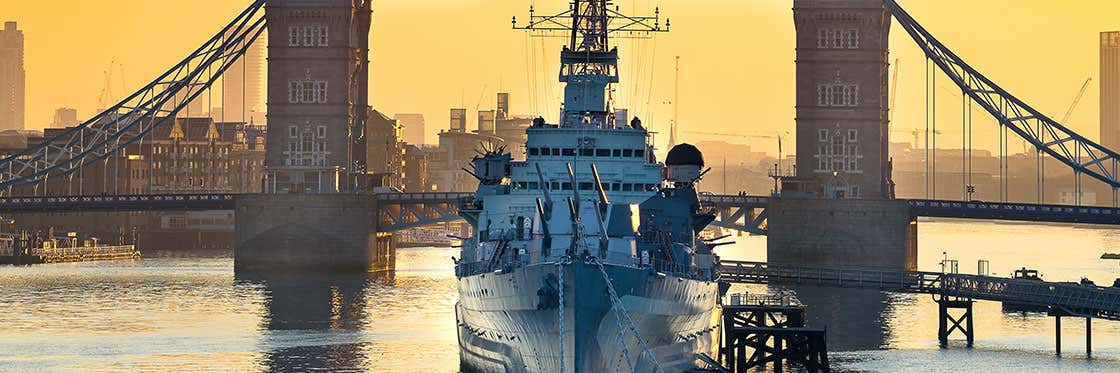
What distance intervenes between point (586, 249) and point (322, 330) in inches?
2126

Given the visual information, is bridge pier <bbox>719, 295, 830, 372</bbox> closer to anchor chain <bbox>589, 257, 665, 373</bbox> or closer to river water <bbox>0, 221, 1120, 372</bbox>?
river water <bbox>0, 221, 1120, 372</bbox>

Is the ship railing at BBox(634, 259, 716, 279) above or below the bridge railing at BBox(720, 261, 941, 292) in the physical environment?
above

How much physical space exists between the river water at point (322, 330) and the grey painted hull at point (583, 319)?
53.1 feet

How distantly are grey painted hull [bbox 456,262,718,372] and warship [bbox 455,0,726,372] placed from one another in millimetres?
72

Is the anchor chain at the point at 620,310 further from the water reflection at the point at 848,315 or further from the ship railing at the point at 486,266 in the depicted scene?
the water reflection at the point at 848,315

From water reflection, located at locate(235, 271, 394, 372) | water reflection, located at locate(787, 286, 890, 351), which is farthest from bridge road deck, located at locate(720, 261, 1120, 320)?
water reflection, located at locate(235, 271, 394, 372)

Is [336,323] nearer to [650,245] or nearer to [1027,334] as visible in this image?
[1027,334]

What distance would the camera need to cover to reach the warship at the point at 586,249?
303 feet

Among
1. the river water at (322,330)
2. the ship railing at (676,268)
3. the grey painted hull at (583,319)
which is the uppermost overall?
the ship railing at (676,268)

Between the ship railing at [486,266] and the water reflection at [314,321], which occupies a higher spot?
the ship railing at [486,266]

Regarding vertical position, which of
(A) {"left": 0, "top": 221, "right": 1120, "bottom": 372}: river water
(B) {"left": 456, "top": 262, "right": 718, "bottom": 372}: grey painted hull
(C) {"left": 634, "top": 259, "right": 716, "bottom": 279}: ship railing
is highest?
(C) {"left": 634, "top": 259, "right": 716, "bottom": 279}: ship railing

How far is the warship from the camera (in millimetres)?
92375

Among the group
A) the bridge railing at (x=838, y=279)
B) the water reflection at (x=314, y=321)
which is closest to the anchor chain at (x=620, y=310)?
the water reflection at (x=314, y=321)

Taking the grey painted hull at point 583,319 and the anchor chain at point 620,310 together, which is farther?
the grey painted hull at point 583,319
